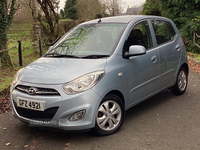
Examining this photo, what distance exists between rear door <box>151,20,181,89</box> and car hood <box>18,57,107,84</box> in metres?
1.67

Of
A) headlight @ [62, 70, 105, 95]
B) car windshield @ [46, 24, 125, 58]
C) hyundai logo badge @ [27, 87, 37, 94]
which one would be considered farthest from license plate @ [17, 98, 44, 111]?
car windshield @ [46, 24, 125, 58]

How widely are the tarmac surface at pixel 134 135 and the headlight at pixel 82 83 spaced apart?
2.68 ft

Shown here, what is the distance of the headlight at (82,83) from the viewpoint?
324cm

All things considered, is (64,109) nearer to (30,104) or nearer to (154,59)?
(30,104)

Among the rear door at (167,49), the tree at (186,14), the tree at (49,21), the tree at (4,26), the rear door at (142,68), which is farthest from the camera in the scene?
the tree at (49,21)

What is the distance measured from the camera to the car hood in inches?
130

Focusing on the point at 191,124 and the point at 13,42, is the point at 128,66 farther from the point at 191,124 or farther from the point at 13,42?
the point at 13,42

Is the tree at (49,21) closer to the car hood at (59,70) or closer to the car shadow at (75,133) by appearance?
the car shadow at (75,133)

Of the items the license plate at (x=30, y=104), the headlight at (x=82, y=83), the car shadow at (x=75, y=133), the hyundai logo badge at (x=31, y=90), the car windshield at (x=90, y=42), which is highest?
the car windshield at (x=90, y=42)

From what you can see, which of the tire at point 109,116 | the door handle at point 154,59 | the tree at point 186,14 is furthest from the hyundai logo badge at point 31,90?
the tree at point 186,14

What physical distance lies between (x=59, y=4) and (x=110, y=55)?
14.6m

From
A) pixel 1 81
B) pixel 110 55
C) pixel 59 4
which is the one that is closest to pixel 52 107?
pixel 110 55

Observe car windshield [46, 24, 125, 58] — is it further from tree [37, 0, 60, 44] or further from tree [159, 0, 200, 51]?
tree [37, 0, 60, 44]

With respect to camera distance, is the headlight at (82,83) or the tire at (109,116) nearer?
the headlight at (82,83)
